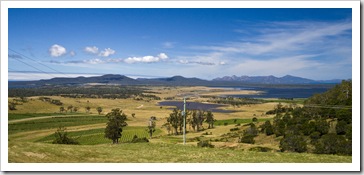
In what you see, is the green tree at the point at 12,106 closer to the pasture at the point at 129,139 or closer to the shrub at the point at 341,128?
the pasture at the point at 129,139

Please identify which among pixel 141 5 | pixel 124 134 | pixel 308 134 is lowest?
pixel 124 134

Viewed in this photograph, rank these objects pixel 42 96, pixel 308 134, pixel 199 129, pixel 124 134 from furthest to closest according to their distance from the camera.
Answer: pixel 199 129
pixel 124 134
pixel 42 96
pixel 308 134

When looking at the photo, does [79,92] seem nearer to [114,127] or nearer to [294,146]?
[114,127]

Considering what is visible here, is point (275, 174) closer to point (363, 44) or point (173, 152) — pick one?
point (173, 152)

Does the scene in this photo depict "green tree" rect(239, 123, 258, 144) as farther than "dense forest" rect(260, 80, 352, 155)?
Yes

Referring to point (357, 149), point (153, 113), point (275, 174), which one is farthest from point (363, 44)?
point (153, 113)

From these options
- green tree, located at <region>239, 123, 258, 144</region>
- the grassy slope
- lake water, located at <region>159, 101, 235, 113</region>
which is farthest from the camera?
lake water, located at <region>159, 101, 235, 113</region>

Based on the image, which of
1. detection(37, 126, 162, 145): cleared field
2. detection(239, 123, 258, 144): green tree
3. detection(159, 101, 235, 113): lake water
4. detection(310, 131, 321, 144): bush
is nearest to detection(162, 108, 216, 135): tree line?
detection(159, 101, 235, 113): lake water

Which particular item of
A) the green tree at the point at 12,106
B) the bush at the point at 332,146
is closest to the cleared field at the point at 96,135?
the green tree at the point at 12,106

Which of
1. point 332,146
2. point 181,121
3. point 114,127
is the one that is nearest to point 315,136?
point 332,146

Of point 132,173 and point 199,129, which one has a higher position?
point 132,173

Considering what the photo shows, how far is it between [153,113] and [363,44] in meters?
79.3

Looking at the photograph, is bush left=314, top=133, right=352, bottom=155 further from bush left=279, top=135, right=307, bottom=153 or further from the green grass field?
the green grass field

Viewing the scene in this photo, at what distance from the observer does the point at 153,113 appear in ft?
298
